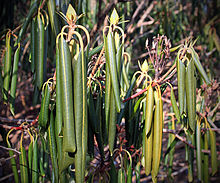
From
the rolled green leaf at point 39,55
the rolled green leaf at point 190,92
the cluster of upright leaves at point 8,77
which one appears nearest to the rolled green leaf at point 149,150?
the rolled green leaf at point 190,92

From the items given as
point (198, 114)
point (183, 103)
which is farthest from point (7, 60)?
point (198, 114)

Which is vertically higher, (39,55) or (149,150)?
(39,55)

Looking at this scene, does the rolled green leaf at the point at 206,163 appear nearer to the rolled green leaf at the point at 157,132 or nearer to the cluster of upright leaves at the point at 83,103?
the cluster of upright leaves at the point at 83,103

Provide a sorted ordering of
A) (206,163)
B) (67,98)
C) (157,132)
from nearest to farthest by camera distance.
Answer: 1. (67,98)
2. (157,132)
3. (206,163)

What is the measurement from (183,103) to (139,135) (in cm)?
26

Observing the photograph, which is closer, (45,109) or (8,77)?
(45,109)

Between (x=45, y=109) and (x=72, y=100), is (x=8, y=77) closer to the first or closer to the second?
(x=45, y=109)

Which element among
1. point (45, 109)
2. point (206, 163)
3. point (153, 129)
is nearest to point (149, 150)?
point (153, 129)

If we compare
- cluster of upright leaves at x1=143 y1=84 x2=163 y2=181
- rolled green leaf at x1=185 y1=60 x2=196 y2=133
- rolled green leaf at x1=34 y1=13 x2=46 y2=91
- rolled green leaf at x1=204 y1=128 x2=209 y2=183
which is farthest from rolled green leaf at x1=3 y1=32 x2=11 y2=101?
rolled green leaf at x1=204 y1=128 x2=209 y2=183

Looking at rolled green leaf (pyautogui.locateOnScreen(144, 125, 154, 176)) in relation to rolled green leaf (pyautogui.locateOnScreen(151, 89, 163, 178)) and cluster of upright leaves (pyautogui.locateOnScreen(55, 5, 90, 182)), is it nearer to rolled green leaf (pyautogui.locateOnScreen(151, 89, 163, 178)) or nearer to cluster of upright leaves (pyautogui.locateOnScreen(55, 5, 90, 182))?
rolled green leaf (pyautogui.locateOnScreen(151, 89, 163, 178))

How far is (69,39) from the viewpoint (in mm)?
556

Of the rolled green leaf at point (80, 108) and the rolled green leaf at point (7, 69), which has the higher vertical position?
the rolled green leaf at point (7, 69)

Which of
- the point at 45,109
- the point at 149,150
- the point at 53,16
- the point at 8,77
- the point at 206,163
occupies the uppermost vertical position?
the point at 53,16

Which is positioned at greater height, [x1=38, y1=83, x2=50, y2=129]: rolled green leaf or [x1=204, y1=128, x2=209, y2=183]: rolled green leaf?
[x1=38, y1=83, x2=50, y2=129]: rolled green leaf
